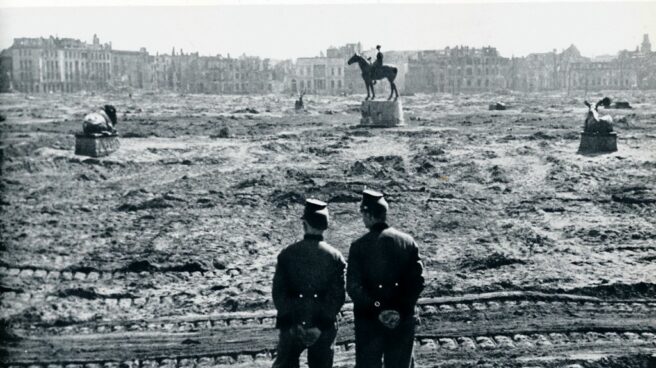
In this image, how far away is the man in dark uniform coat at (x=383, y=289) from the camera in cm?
509

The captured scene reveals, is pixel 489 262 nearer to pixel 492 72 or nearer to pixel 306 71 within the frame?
pixel 306 71

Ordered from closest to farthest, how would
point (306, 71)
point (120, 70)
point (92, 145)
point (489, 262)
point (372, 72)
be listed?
1. point (489, 262)
2. point (92, 145)
3. point (372, 72)
4. point (306, 71)
5. point (120, 70)

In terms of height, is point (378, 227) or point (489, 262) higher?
point (378, 227)

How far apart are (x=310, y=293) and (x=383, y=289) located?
1.96ft

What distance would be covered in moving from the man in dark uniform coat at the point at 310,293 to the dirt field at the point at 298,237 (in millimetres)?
1813

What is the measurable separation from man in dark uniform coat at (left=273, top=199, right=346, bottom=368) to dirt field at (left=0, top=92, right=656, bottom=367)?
1813 mm

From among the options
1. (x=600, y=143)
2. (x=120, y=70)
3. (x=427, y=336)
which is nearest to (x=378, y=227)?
(x=427, y=336)

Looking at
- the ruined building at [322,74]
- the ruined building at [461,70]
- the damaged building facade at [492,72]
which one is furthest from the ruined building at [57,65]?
the damaged building facade at [492,72]

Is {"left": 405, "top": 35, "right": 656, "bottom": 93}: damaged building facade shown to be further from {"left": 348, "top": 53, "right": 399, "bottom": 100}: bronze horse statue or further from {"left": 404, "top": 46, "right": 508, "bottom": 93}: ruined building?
{"left": 348, "top": 53, "right": 399, "bottom": 100}: bronze horse statue

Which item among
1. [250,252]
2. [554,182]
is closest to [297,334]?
[250,252]

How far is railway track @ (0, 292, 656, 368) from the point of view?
670 centimetres

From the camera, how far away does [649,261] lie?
1002cm

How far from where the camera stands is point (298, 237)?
11891mm

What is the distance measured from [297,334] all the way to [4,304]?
5.20 metres
